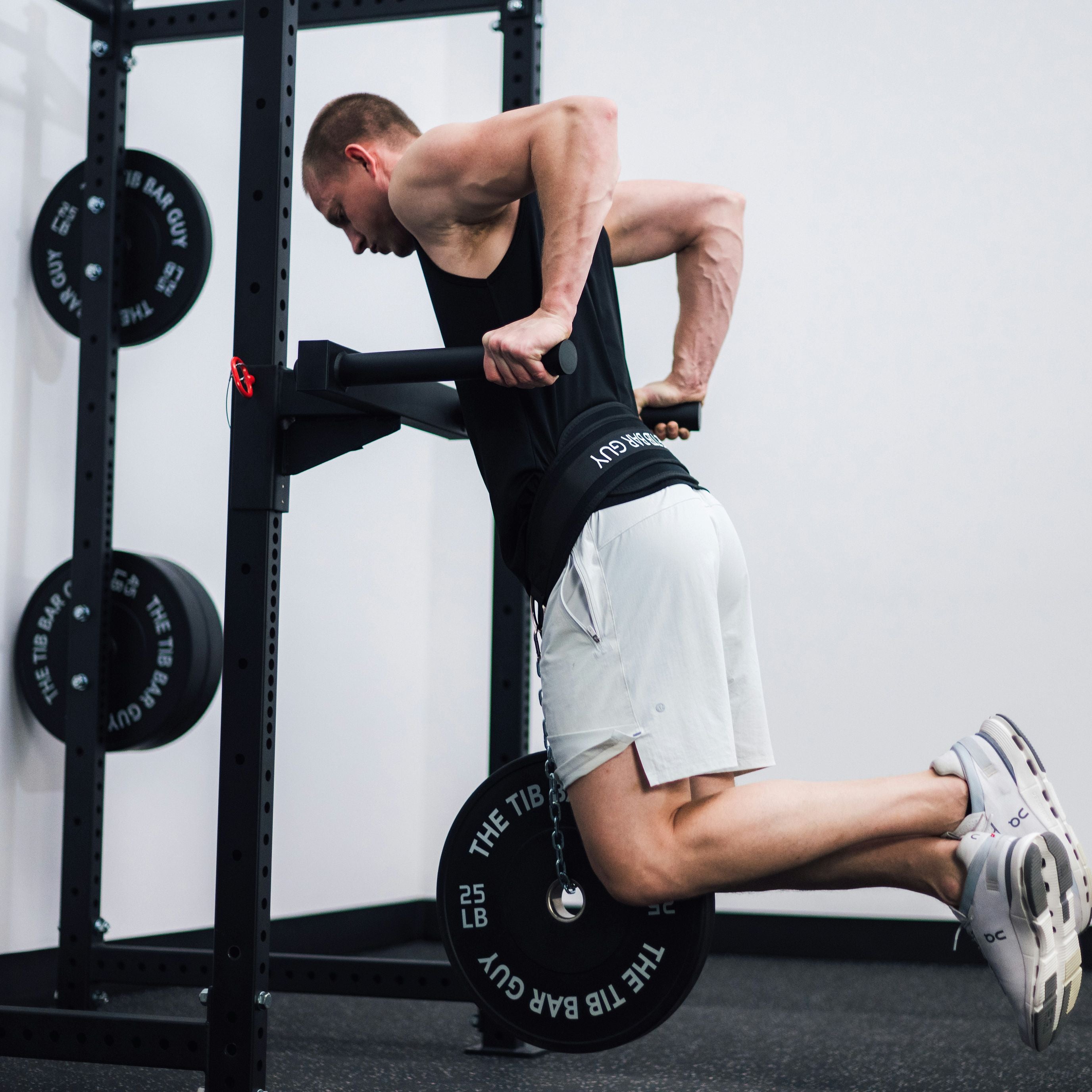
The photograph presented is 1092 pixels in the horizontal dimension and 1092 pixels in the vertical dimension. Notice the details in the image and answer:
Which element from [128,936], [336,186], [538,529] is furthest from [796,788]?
[128,936]

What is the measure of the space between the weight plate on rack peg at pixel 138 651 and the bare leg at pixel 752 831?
1.25 meters

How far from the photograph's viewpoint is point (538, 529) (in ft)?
5.37

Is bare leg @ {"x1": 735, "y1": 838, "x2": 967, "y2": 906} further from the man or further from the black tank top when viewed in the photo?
the black tank top

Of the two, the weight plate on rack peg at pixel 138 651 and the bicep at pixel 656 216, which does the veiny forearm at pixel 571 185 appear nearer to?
the bicep at pixel 656 216

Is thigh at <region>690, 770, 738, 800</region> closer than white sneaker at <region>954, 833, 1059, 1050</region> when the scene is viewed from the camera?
No

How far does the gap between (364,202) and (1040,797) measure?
4.24 ft

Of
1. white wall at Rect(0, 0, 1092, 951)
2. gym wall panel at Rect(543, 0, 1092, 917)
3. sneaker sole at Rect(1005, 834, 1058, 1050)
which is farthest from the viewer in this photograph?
gym wall panel at Rect(543, 0, 1092, 917)

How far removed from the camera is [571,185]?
150 cm

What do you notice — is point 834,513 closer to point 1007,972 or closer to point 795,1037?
point 795,1037

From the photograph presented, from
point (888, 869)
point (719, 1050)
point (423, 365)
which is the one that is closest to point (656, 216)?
point (423, 365)

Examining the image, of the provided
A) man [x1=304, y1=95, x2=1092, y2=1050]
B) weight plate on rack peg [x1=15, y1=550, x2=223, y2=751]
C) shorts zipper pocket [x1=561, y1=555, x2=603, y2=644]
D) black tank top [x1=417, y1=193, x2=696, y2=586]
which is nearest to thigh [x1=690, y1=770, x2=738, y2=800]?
man [x1=304, y1=95, x2=1092, y2=1050]

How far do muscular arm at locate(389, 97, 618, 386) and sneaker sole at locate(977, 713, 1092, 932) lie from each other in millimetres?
799

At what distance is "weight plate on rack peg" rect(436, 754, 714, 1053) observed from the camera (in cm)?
163

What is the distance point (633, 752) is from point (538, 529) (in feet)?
1.10
